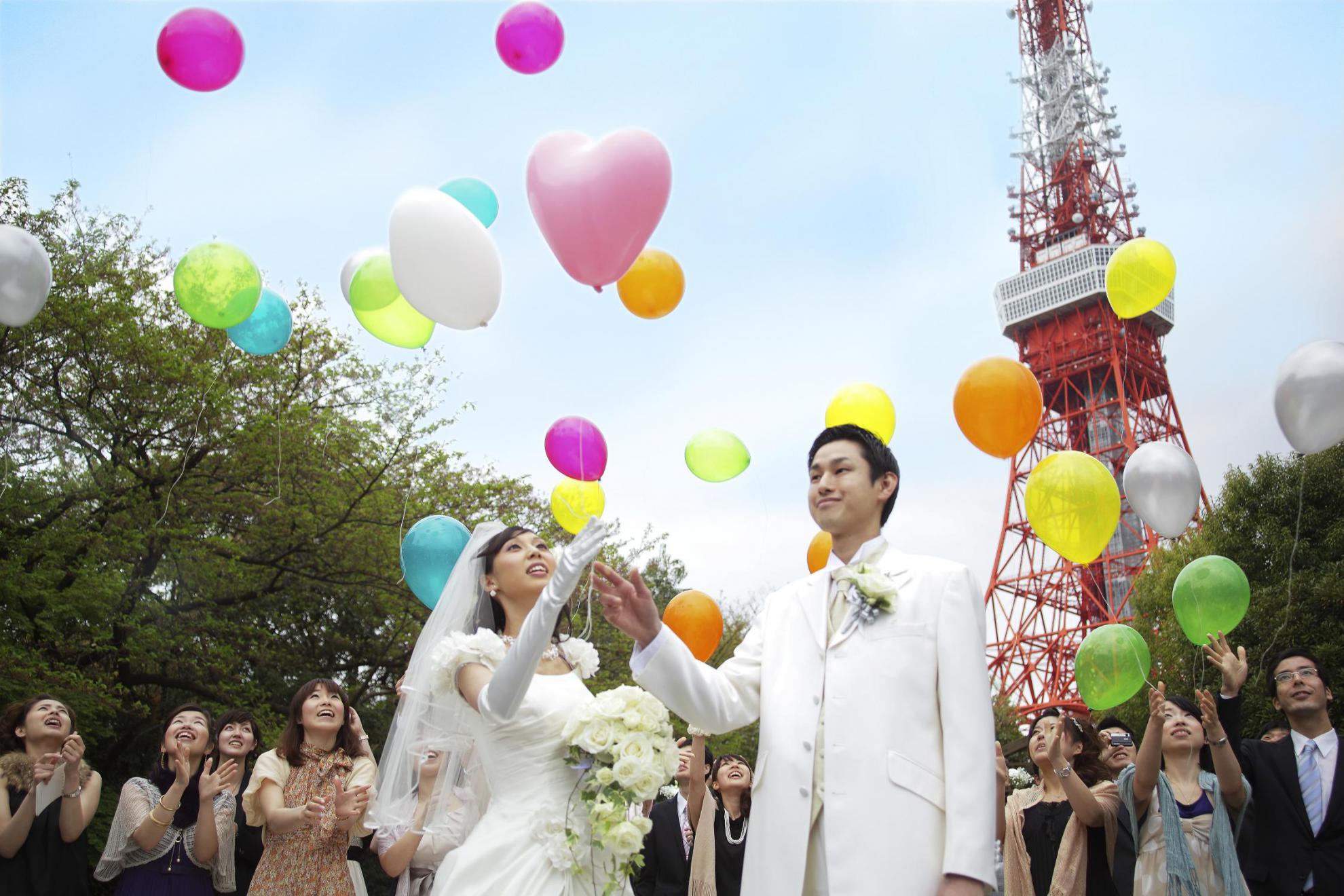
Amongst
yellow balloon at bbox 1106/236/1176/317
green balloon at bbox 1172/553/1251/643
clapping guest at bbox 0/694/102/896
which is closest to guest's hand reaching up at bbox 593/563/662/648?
clapping guest at bbox 0/694/102/896

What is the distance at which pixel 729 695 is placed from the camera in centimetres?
302

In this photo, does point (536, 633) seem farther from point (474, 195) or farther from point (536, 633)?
point (474, 195)

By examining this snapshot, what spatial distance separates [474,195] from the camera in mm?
6809

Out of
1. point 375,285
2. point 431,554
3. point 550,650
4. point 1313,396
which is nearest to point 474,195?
point 375,285

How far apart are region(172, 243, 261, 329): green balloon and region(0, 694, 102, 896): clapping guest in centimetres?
267

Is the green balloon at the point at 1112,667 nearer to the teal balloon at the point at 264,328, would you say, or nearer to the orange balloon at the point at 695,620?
the orange balloon at the point at 695,620

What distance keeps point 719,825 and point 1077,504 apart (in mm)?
3070

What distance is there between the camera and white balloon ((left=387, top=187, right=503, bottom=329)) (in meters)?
5.06

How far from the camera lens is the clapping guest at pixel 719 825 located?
20.5 ft

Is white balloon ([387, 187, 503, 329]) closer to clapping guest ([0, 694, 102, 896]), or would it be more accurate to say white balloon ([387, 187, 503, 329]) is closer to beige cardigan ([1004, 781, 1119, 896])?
clapping guest ([0, 694, 102, 896])

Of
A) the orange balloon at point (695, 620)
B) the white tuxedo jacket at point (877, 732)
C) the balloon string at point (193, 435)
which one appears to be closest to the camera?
the white tuxedo jacket at point (877, 732)

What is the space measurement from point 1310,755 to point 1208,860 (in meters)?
0.66

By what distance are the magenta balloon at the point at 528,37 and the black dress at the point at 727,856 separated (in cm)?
455

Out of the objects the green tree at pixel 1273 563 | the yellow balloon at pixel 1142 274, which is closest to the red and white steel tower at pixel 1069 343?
the green tree at pixel 1273 563
